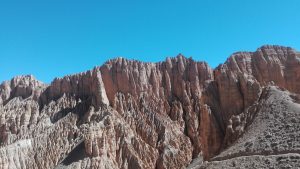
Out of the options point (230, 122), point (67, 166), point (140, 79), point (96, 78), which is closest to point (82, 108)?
point (96, 78)

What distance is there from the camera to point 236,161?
28750 millimetres

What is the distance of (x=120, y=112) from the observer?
9712 centimetres

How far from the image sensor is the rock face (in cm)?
8419

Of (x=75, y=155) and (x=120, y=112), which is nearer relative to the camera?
(x=75, y=155)

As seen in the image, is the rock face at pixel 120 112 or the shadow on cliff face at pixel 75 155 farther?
the rock face at pixel 120 112

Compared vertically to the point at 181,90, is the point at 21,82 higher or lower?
higher

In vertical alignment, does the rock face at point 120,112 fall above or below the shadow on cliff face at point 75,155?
above

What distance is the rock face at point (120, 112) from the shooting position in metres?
84.2

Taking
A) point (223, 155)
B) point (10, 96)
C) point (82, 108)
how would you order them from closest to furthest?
point (223, 155) → point (82, 108) → point (10, 96)

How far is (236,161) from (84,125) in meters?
66.2

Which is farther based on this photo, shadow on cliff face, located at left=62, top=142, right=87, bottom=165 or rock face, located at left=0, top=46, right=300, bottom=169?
rock face, located at left=0, top=46, right=300, bottom=169

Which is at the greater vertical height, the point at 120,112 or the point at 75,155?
the point at 120,112

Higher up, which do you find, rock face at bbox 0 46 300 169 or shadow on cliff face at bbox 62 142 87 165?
rock face at bbox 0 46 300 169

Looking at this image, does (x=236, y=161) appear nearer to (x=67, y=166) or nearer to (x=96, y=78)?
(x=67, y=166)
